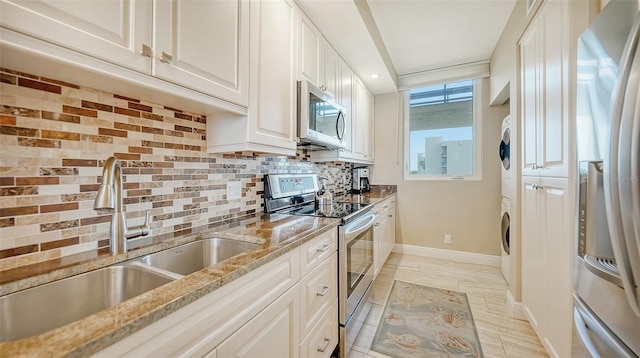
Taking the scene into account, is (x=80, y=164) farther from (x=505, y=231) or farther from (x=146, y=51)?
(x=505, y=231)

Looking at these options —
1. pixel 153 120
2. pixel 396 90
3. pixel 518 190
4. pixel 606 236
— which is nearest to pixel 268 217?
pixel 153 120

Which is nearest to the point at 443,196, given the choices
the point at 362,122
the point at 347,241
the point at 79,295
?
the point at 362,122

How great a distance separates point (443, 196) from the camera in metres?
3.35

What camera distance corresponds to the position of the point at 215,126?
133cm

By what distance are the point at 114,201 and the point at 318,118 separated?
1.32m

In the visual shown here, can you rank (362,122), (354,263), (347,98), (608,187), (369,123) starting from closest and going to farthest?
(608,187)
(354,263)
(347,98)
(362,122)
(369,123)

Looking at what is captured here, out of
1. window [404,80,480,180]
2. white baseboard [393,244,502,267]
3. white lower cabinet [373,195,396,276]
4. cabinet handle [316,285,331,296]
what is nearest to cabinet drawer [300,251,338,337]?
cabinet handle [316,285,331,296]

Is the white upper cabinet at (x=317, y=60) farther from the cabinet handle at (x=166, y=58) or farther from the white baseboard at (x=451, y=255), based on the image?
the white baseboard at (x=451, y=255)

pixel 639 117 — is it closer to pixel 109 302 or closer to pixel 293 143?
pixel 293 143

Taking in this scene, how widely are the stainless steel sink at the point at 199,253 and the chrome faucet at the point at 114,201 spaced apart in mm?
179

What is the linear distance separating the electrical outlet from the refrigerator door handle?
1.80 metres

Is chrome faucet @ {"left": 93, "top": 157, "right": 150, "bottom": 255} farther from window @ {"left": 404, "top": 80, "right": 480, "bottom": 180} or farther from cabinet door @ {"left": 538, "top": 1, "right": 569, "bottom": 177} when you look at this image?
window @ {"left": 404, "top": 80, "right": 480, "bottom": 180}

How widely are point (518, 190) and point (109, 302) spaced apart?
2.60 m

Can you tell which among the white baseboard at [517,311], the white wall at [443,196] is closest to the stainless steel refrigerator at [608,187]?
the white baseboard at [517,311]
